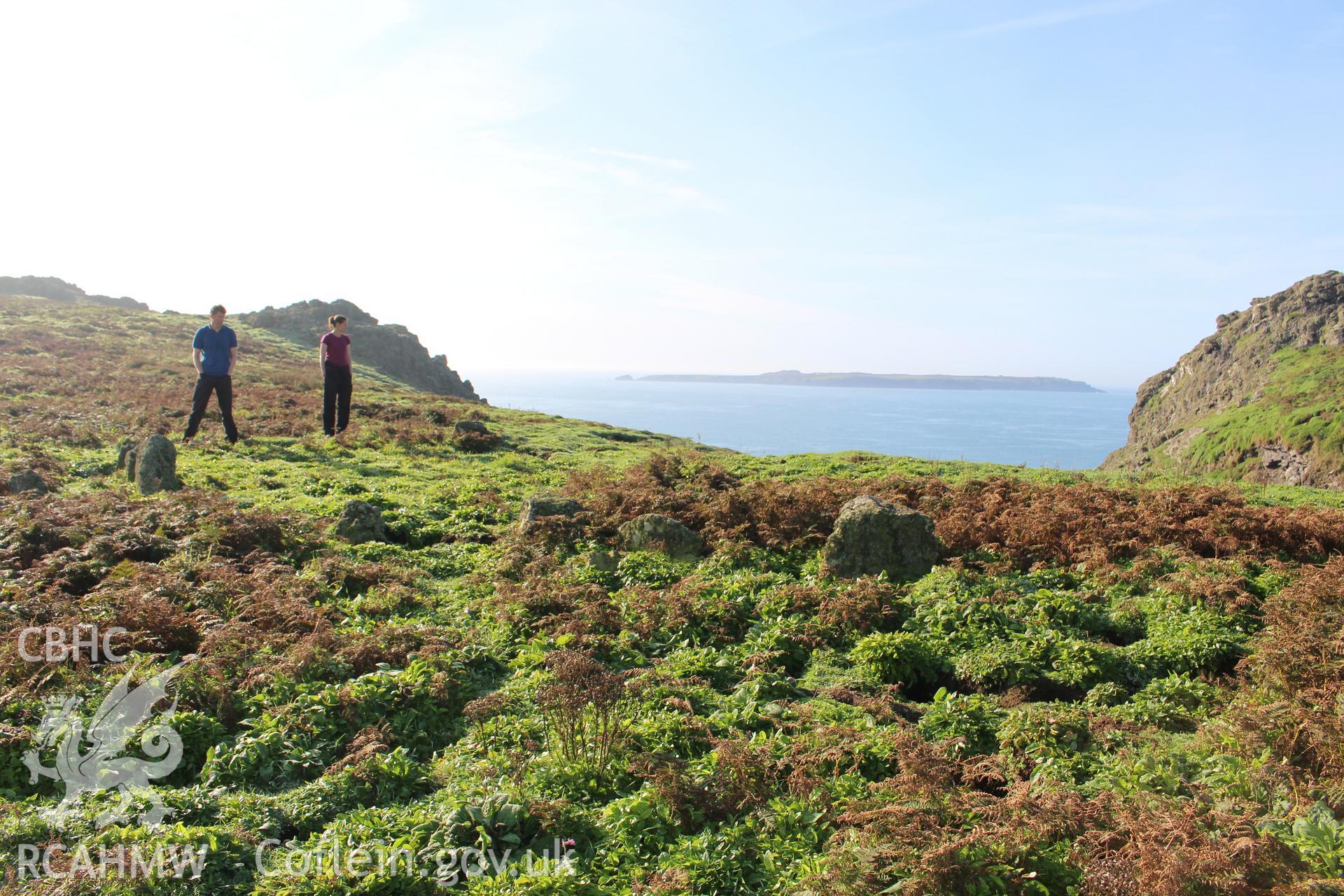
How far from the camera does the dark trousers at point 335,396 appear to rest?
74.4 feet

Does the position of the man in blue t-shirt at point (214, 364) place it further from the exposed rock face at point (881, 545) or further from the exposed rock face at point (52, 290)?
the exposed rock face at point (52, 290)

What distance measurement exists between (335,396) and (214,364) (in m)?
4.31

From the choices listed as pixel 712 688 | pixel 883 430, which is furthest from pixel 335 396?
pixel 883 430

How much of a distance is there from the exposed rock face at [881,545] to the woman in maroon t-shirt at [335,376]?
15.9 metres

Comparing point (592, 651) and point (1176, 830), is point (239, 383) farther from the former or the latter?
point (1176, 830)

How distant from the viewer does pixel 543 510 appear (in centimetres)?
1462

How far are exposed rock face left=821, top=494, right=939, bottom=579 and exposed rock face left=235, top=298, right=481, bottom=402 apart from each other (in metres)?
66.5

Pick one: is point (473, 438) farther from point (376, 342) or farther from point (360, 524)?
point (376, 342)

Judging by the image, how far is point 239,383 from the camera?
34.4 metres

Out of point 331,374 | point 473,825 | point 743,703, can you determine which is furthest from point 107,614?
point 331,374

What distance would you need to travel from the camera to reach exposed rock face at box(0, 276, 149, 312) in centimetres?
10006

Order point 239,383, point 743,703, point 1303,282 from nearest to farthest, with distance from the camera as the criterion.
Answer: point 743,703 < point 239,383 < point 1303,282

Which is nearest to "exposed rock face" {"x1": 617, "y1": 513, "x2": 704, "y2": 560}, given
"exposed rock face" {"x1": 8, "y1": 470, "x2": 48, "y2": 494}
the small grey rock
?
"exposed rock face" {"x1": 8, "y1": 470, "x2": 48, "y2": 494}

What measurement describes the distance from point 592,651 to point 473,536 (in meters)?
5.96
